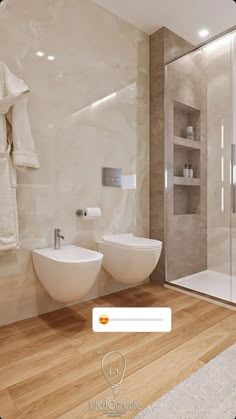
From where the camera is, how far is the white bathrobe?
5.10 ft

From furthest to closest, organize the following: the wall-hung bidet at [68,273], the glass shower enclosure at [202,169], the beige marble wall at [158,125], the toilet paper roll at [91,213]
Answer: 1. the beige marble wall at [158,125]
2. the glass shower enclosure at [202,169]
3. the toilet paper roll at [91,213]
4. the wall-hung bidet at [68,273]

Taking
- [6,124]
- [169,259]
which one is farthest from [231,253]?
[6,124]

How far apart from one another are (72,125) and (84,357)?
5.15ft

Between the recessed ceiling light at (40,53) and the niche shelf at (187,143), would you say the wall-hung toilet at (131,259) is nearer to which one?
the niche shelf at (187,143)

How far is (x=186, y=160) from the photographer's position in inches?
106

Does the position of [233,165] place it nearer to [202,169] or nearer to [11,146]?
[202,169]

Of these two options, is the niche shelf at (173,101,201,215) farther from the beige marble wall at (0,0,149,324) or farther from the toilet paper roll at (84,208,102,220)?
the toilet paper roll at (84,208,102,220)

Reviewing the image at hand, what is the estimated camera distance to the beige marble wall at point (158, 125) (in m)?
2.48

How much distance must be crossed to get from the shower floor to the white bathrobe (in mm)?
1550

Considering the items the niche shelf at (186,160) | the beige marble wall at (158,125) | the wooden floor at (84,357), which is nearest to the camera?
the wooden floor at (84,357)

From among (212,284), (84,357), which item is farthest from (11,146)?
(212,284)

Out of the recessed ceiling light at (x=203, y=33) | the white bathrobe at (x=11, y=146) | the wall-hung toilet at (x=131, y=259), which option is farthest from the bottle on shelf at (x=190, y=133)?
the white bathrobe at (x=11, y=146)

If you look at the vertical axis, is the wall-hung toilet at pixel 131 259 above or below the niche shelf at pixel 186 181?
below

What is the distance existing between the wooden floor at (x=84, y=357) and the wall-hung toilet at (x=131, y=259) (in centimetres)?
35
